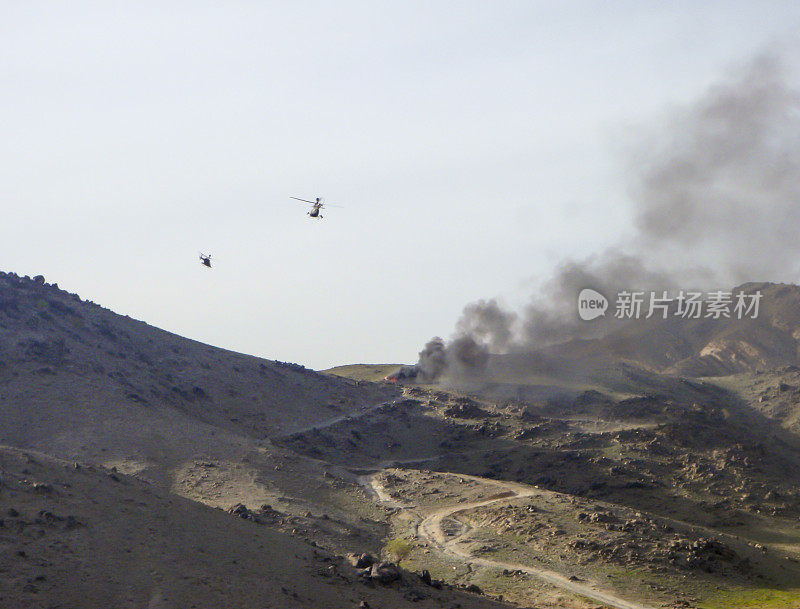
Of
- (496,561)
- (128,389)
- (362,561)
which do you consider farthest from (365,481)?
(362,561)

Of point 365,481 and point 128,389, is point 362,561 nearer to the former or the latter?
point 365,481

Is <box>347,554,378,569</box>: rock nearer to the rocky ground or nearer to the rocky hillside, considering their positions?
the rocky ground

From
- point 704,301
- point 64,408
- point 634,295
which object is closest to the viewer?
point 64,408

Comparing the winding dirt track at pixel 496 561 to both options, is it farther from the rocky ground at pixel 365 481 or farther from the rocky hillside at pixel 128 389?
the rocky hillside at pixel 128 389

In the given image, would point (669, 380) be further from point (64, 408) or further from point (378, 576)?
point (378, 576)

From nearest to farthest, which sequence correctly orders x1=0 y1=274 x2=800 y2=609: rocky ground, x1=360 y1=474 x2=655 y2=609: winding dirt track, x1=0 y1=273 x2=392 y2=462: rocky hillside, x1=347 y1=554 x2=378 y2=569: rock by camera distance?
x1=0 y1=274 x2=800 y2=609: rocky ground
x1=347 y1=554 x2=378 y2=569: rock
x1=360 y1=474 x2=655 y2=609: winding dirt track
x1=0 y1=273 x2=392 y2=462: rocky hillside

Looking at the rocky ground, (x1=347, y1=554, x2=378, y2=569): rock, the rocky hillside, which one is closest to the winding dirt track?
the rocky ground

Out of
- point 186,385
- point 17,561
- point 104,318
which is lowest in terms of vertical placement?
point 17,561

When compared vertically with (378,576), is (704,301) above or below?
above

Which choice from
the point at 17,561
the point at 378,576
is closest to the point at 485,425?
the point at 378,576
